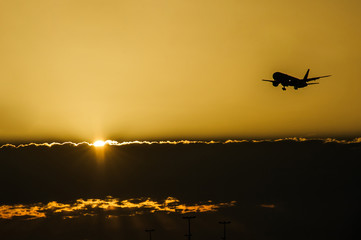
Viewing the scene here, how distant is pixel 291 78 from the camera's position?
98250 millimetres

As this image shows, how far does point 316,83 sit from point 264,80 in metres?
15.0

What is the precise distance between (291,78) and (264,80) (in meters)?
13.6

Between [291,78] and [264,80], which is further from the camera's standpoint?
[291,78]

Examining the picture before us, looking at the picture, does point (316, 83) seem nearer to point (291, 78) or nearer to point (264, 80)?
point (291, 78)

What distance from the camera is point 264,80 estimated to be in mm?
86500

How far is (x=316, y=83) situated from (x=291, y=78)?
4.58 meters

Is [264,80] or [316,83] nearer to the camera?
[264,80]

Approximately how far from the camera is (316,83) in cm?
9675

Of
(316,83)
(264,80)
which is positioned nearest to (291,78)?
(316,83)
